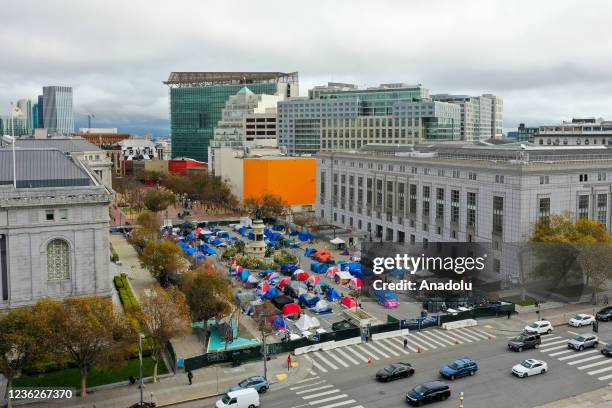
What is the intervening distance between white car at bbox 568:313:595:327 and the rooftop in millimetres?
44967

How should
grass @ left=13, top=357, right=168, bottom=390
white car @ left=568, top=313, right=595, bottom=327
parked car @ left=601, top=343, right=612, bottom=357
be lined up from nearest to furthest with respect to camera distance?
1. grass @ left=13, top=357, right=168, bottom=390
2. parked car @ left=601, top=343, right=612, bottom=357
3. white car @ left=568, top=313, right=595, bottom=327

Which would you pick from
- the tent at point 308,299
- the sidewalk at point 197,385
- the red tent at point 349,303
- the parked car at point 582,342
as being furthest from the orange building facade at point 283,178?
the parked car at point 582,342

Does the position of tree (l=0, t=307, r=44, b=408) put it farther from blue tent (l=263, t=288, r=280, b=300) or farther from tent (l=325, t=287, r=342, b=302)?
tent (l=325, t=287, r=342, b=302)

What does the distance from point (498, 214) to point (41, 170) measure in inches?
1974

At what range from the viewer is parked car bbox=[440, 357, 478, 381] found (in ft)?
141

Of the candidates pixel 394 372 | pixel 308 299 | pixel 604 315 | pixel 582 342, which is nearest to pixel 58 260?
pixel 308 299

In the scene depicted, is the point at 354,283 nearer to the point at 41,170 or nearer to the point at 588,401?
the point at 588,401

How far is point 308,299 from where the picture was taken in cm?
6203

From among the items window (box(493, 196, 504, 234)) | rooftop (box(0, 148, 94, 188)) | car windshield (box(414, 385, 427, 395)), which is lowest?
car windshield (box(414, 385, 427, 395))

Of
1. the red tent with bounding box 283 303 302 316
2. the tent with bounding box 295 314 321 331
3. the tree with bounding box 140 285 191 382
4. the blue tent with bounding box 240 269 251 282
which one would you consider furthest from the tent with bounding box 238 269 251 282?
the tree with bounding box 140 285 191 382

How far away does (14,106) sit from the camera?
2143 inches

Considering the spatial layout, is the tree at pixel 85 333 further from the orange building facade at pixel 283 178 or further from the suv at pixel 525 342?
the orange building facade at pixel 283 178

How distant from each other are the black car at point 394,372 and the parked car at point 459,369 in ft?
7.91

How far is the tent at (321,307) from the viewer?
2363 inches
